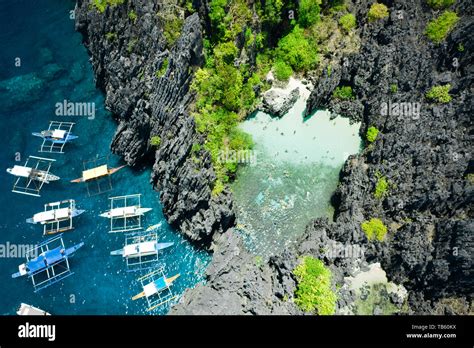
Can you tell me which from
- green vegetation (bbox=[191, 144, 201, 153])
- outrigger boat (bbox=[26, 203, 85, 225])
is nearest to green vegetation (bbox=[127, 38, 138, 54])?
green vegetation (bbox=[191, 144, 201, 153])

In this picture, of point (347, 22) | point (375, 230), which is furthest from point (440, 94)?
point (375, 230)

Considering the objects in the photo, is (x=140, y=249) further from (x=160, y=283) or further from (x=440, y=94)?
(x=440, y=94)

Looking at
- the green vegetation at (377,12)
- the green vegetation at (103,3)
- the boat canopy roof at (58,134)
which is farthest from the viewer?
the green vegetation at (377,12)

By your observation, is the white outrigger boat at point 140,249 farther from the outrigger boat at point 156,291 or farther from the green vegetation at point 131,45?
the green vegetation at point 131,45

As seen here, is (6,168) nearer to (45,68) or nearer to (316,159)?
(45,68)

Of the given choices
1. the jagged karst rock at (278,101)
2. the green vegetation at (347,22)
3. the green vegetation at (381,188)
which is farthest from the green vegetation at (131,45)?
the green vegetation at (381,188)

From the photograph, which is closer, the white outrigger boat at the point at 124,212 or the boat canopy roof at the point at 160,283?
the boat canopy roof at the point at 160,283

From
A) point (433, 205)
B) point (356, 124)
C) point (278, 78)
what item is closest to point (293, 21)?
point (278, 78)
